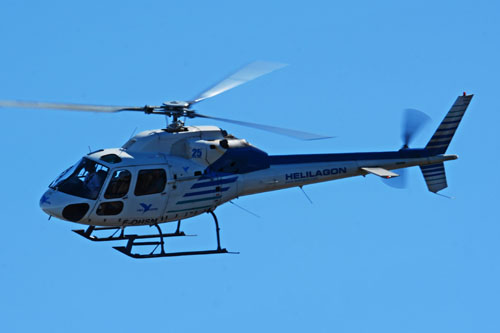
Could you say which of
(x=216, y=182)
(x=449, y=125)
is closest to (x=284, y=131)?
(x=216, y=182)

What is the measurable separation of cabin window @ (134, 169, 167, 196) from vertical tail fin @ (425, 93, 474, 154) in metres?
6.89

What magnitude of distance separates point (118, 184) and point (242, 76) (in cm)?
361

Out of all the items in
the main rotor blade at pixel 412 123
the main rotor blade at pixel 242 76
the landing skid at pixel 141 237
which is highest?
the main rotor blade at pixel 242 76

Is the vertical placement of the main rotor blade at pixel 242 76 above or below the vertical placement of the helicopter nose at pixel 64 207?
above

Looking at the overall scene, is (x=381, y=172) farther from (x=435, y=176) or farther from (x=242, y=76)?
(x=242, y=76)

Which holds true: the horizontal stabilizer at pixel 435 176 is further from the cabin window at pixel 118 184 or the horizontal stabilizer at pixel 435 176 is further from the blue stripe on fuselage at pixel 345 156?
the cabin window at pixel 118 184

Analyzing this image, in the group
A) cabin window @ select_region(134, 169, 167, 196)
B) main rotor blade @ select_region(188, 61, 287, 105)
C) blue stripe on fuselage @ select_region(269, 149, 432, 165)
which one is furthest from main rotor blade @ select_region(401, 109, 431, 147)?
cabin window @ select_region(134, 169, 167, 196)

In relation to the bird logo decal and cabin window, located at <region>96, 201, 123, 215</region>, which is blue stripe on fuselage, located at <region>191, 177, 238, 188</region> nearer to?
the bird logo decal

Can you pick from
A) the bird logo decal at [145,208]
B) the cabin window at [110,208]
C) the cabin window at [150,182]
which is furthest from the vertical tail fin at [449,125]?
the cabin window at [110,208]

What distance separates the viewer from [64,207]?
54.0 ft

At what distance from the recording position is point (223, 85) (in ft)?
60.4

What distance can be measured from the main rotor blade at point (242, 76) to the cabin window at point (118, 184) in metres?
2.35

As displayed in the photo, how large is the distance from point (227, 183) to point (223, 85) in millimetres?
2046

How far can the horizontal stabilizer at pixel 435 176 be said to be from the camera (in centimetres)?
2075
